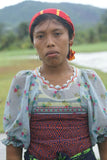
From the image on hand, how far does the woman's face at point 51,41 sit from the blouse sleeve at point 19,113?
0.60 ft

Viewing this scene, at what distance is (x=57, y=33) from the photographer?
1.64 m

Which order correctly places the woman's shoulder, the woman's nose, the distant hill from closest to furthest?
the woman's nose → the woman's shoulder → the distant hill

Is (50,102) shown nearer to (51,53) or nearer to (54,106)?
(54,106)

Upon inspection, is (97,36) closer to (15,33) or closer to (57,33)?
(15,33)

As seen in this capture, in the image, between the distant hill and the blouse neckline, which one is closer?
the blouse neckline

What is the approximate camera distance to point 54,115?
162 centimetres

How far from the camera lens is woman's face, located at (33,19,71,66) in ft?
5.32

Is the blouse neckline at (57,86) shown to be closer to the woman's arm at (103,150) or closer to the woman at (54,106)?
the woman at (54,106)

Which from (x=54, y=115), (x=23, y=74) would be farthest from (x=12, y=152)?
(x=23, y=74)

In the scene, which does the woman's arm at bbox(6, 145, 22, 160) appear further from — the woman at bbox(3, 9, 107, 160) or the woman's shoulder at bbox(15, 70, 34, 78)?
the woman's shoulder at bbox(15, 70, 34, 78)

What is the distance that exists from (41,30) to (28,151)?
2.49ft

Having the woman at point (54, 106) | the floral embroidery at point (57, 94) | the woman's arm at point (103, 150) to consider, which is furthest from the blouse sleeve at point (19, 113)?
the woman's arm at point (103, 150)

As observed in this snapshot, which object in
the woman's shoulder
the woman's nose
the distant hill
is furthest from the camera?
the distant hill

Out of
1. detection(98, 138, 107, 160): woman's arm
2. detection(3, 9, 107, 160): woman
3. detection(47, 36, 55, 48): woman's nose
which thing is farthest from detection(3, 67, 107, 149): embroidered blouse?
detection(47, 36, 55, 48): woman's nose
